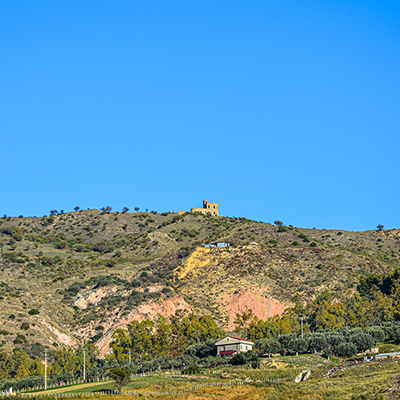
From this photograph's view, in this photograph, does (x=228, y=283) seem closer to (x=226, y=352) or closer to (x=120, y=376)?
(x=226, y=352)

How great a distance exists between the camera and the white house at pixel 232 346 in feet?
381

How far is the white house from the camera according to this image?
4572 inches

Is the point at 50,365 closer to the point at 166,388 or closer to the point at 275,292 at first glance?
the point at 166,388

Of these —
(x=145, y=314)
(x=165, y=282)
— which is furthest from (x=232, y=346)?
(x=165, y=282)

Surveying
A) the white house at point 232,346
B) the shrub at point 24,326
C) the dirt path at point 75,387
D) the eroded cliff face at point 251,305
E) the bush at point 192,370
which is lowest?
the dirt path at point 75,387

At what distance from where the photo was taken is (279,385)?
9025 cm

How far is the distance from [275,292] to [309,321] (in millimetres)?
19930

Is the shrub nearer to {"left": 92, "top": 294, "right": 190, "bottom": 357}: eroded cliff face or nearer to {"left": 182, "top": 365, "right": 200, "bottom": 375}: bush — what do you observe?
{"left": 92, "top": 294, "right": 190, "bottom": 357}: eroded cliff face

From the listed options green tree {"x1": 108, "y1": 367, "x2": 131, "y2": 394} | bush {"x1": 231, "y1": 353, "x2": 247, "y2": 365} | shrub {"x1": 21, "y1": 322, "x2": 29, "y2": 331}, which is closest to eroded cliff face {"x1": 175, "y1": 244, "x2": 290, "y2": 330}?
shrub {"x1": 21, "y1": 322, "x2": 29, "y2": 331}

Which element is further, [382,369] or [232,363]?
[232,363]

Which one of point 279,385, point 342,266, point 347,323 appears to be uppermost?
point 342,266

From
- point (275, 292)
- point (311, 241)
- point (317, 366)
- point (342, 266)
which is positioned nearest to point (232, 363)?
point (317, 366)

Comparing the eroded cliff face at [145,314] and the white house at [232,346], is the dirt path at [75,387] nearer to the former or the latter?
the white house at [232,346]

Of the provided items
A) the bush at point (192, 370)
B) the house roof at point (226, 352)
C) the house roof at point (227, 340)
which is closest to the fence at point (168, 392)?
the bush at point (192, 370)
